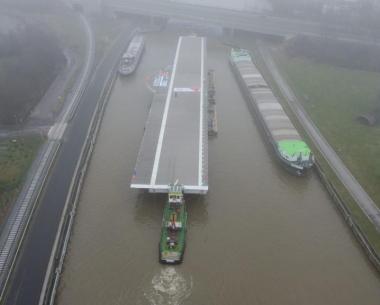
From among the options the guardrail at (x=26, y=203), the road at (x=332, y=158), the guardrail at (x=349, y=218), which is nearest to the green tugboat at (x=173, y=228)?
the guardrail at (x=26, y=203)

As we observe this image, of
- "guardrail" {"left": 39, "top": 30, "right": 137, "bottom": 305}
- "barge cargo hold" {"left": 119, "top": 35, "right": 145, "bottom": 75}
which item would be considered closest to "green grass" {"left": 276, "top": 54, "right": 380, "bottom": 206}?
"barge cargo hold" {"left": 119, "top": 35, "right": 145, "bottom": 75}

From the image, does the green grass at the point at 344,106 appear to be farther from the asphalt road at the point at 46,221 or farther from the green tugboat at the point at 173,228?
the asphalt road at the point at 46,221

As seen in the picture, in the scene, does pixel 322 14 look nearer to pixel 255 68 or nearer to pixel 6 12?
pixel 255 68

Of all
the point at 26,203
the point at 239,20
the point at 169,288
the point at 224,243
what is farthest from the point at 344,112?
the point at 239,20

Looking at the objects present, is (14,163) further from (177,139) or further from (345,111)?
(345,111)

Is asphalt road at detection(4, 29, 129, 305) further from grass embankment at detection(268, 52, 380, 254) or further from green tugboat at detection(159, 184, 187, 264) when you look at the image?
grass embankment at detection(268, 52, 380, 254)
